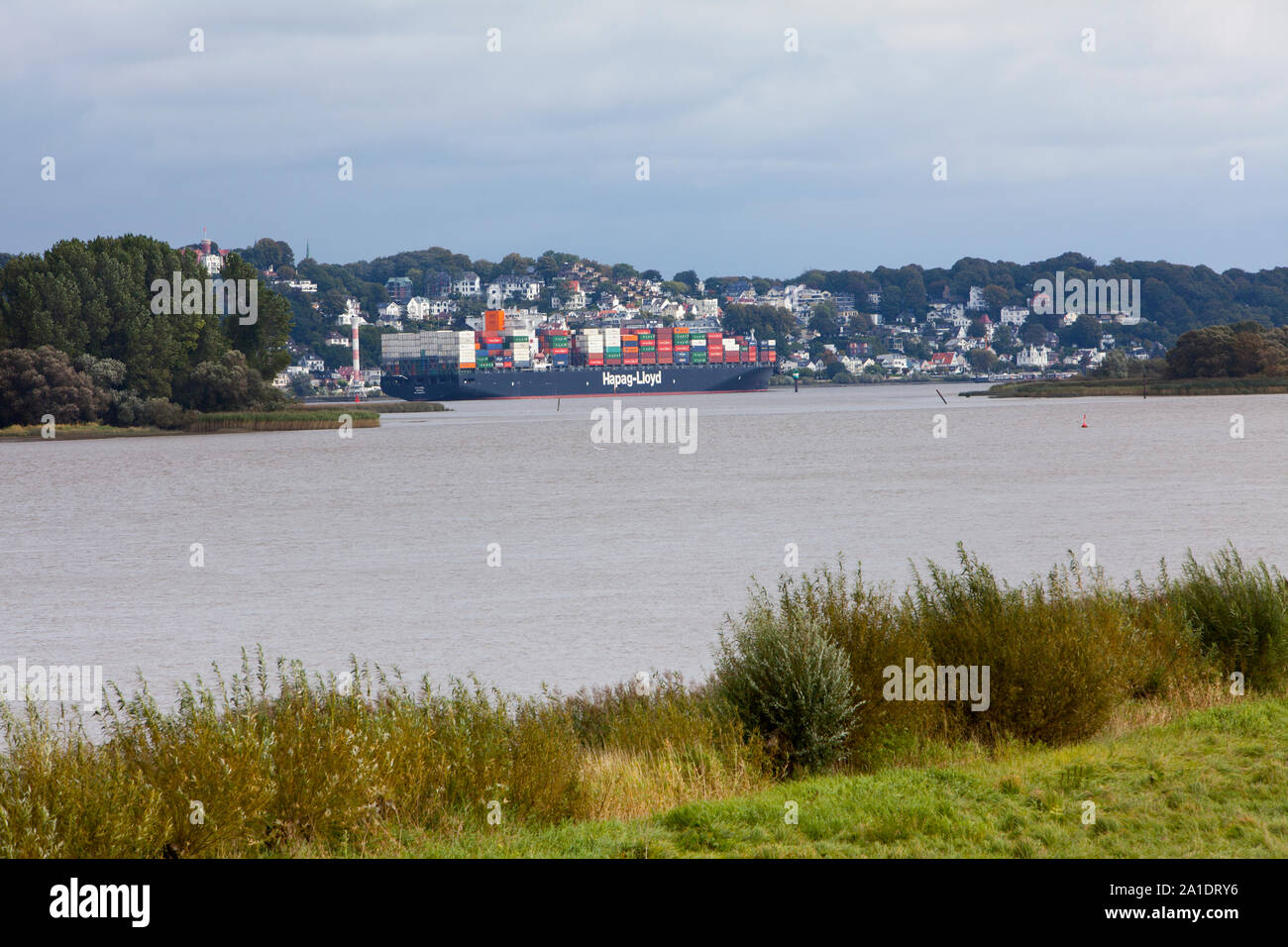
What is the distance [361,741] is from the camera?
21.9 feet

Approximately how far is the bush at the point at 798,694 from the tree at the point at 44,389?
66338 millimetres

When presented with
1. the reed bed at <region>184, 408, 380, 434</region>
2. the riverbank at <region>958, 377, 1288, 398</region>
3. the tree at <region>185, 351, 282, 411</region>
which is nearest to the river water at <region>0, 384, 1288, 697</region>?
the tree at <region>185, 351, 282, 411</region>

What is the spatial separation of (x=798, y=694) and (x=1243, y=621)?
4.37 m

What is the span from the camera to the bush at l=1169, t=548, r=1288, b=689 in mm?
10164

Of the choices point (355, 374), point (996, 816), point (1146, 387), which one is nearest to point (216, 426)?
point (1146, 387)

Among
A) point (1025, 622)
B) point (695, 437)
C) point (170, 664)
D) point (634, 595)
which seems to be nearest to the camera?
point (1025, 622)

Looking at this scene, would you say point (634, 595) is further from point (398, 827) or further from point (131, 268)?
point (131, 268)

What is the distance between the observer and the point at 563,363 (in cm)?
15775

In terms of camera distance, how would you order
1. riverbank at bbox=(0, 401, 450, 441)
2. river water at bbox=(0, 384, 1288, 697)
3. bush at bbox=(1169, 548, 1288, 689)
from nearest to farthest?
bush at bbox=(1169, 548, 1288, 689), river water at bbox=(0, 384, 1288, 697), riverbank at bbox=(0, 401, 450, 441)

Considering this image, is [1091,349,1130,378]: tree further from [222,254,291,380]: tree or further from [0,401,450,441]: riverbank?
[222,254,291,380]: tree

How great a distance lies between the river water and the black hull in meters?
80.6

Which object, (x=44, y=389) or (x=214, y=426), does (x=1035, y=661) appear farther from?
(x=214, y=426)
